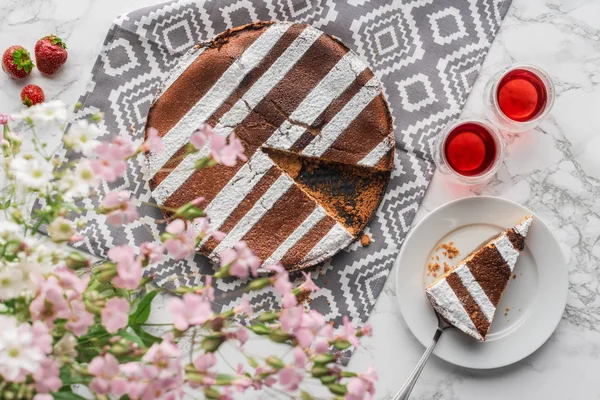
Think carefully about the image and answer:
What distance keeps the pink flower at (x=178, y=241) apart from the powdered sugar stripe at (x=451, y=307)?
1054mm

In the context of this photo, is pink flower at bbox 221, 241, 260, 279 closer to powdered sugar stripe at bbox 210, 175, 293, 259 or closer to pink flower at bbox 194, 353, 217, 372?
pink flower at bbox 194, 353, 217, 372

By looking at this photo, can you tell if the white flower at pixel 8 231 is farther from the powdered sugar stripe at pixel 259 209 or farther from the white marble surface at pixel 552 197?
the white marble surface at pixel 552 197

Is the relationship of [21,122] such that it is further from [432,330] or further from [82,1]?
[432,330]

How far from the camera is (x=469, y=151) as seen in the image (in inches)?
79.7

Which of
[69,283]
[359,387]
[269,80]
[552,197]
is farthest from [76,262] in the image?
[552,197]

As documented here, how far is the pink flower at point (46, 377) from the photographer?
99 centimetres

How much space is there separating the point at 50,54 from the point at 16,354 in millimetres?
1329

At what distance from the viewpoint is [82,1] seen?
212cm

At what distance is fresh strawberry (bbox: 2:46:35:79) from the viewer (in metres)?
2.06

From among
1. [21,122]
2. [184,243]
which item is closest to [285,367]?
[184,243]

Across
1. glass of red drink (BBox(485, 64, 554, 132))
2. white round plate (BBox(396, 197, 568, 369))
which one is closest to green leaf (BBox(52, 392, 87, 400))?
white round plate (BBox(396, 197, 568, 369))

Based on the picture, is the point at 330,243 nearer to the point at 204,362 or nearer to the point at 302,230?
the point at 302,230

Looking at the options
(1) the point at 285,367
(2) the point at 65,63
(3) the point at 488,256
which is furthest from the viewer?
(2) the point at 65,63

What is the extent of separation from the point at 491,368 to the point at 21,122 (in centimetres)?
169
